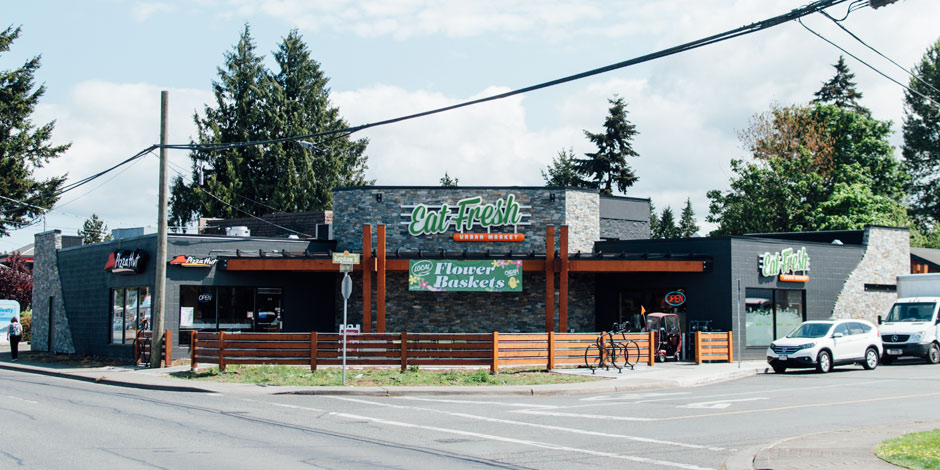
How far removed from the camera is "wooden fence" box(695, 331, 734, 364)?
1079 inches

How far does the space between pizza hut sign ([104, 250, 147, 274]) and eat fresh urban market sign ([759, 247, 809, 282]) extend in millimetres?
22244

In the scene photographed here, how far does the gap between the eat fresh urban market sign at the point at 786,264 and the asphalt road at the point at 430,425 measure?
889 centimetres

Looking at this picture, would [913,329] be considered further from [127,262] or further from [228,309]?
[127,262]

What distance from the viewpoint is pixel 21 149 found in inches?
2173

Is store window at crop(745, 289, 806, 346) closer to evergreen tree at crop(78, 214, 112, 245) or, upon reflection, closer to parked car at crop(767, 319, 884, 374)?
parked car at crop(767, 319, 884, 374)

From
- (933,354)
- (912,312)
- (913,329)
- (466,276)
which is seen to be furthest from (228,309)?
(933,354)

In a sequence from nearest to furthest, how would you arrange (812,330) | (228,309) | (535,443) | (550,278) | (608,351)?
(535,443) → (608,351) → (812,330) → (550,278) → (228,309)

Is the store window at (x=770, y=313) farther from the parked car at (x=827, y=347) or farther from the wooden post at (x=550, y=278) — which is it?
the wooden post at (x=550, y=278)

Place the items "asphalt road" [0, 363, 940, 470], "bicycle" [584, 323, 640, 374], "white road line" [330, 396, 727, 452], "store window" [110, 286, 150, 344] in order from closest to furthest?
1. "asphalt road" [0, 363, 940, 470]
2. "white road line" [330, 396, 727, 452]
3. "bicycle" [584, 323, 640, 374]
4. "store window" [110, 286, 150, 344]

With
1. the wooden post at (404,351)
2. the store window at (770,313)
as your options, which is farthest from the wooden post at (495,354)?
the store window at (770,313)

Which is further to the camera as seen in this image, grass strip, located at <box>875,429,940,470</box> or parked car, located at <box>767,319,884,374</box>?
parked car, located at <box>767,319,884,374</box>

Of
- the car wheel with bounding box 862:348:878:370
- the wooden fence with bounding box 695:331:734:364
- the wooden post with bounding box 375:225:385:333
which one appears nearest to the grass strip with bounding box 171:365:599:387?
the wooden post with bounding box 375:225:385:333

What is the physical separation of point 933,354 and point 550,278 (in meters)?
13.2

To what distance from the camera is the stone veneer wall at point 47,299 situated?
116 ft
